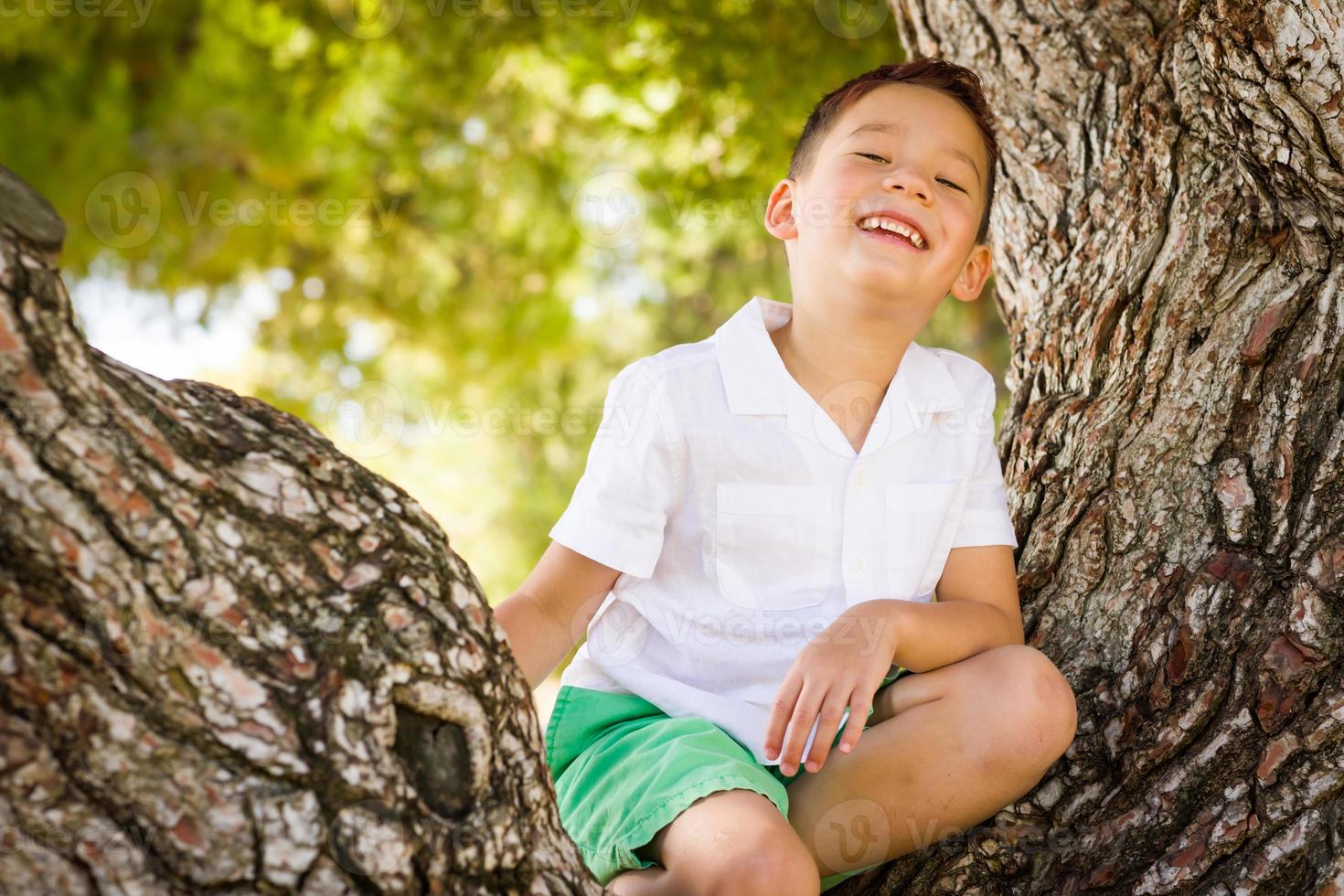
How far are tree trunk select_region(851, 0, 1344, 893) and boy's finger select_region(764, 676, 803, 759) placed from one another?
34 centimetres

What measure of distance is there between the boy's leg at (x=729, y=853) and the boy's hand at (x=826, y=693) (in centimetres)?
7

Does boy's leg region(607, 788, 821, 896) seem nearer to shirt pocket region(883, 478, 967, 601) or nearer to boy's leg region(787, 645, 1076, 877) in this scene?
boy's leg region(787, 645, 1076, 877)

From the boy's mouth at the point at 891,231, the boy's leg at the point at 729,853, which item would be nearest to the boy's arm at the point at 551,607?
the boy's leg at the point at 729,853

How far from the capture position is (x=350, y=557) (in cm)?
119

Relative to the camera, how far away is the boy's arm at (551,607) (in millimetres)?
1714

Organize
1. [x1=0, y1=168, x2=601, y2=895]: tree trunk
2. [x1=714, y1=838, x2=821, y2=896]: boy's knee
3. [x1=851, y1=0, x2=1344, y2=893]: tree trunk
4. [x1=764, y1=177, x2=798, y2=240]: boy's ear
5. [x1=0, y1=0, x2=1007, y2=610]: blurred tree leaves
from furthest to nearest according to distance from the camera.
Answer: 1. [x1=0, y1=0, x2=1007, y2=610]: blurred tree leaves
2. [x1=764, y1=177, x2=798, y2=240]: boy's ear
3. [x1=851, y1=0, x2=1344, y2=893]: tree trunk
4. [x1=714, y1=838, x2=821, y2=896]: boy's knee
5. [x1=0, y1=168, x2=601, y2=895]: tree trunk

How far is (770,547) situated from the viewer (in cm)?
187

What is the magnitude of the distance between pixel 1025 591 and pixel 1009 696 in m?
0.42

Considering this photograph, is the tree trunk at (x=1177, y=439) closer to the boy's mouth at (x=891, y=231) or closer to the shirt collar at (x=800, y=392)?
the shirt collar at (x=800, y=392)

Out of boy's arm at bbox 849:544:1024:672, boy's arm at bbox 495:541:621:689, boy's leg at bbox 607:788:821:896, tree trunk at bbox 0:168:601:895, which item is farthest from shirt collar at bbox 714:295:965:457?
tree trunk at bbox 0:168:601:895

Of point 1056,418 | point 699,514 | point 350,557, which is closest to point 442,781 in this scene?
point 350,557

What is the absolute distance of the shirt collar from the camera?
6.30ft

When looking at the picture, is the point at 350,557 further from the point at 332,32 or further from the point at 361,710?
the point at 332,32

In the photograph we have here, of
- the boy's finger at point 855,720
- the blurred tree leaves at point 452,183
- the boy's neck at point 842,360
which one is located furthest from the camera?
the blurred tree leaves at point 452,183
